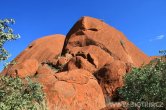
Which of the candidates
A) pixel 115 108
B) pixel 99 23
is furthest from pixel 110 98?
pixel 99 23

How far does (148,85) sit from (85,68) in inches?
1000

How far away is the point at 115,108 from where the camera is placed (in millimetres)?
28594

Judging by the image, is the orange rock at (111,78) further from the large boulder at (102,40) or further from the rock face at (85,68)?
the large boulder at (102,40)

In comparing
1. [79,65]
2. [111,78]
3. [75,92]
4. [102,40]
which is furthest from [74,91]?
[102,40]

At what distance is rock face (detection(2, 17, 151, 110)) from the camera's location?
3390cm

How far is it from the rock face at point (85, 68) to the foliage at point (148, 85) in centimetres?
762

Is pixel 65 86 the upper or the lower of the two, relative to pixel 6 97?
upper

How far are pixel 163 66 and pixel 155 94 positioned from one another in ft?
5.13

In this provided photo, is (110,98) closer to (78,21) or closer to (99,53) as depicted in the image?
(99,53)

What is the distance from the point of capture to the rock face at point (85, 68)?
1335 inches

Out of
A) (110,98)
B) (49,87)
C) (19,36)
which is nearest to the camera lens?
(19,36)

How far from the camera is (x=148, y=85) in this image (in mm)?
19750

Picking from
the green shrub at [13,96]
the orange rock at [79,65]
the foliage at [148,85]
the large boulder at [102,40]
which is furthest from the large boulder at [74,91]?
the green shrub at [13,96]

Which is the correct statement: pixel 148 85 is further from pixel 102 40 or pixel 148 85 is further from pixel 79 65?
pixel 102 40
